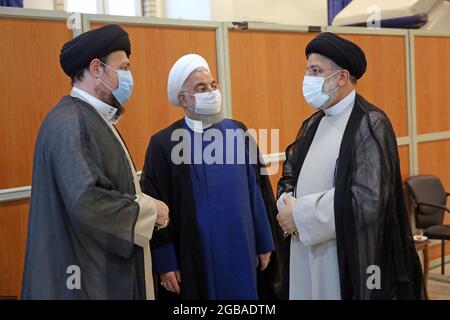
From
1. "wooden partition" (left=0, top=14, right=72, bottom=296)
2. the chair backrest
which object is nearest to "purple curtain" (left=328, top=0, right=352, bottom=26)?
the chair backrest

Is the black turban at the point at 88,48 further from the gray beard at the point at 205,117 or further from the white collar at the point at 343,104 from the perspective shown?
the white collar at the point at 343,104

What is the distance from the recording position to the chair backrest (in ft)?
16.3

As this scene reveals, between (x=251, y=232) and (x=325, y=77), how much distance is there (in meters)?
0.73

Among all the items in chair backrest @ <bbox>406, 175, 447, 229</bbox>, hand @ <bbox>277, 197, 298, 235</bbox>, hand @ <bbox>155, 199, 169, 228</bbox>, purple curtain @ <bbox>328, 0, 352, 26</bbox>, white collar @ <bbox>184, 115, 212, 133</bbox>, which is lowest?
chair backrest @ <bbox>406, 175, 447, 229</bbox>

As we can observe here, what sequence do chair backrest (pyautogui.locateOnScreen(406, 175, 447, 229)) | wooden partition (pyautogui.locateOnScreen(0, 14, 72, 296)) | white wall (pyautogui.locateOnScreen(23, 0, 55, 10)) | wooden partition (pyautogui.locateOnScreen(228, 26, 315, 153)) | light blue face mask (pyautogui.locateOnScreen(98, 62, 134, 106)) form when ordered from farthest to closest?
1. white wall (pyautogui.locateOnScreen(23, 0, 55, 10))
2. chair backrest (pyautogui.locateOnScreen(406, 175, 447, 229))
3. wooden partition (pyautogui.locateOnScreen(228, 26, 315, 153))
4. wooden partition (pyautogui.locateOnScreen(0, 14, 72, 296))
5. light blue face mask (pyautogui.locateOnScreen(98, 62, 134, 106))

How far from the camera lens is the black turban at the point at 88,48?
219 centimetres

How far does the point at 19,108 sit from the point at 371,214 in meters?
1.82

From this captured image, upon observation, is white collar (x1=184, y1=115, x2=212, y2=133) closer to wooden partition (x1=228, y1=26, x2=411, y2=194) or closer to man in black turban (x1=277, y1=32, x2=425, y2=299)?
man in black turban (x1=277, y1=32, x2=425, y2=299)

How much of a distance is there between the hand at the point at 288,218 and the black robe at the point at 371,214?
214 mm

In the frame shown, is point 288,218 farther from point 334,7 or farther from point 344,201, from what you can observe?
point 334,7

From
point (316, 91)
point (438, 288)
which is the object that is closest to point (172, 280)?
point (316, 91)

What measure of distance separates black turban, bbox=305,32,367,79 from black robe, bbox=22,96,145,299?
2.87ft

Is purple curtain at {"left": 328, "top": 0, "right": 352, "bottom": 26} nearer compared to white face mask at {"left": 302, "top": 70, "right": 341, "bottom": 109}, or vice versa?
white face mask at {"left": 302, "top": 70, "right": 341, "bottom": 109}

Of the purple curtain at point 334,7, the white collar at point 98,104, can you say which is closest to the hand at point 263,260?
the white collar at point 98,104
